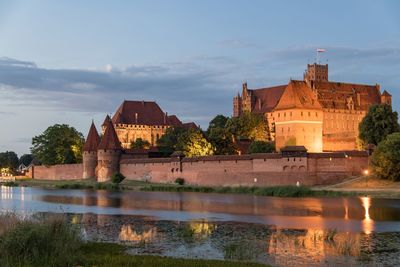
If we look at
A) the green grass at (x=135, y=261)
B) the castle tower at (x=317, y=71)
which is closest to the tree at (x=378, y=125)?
the green grass at (x=135, y=261)

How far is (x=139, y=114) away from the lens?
88.4m

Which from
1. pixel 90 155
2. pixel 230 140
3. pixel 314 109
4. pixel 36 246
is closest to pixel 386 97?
pixel 314 109

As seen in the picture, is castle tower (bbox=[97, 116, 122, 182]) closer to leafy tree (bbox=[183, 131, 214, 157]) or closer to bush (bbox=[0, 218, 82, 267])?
leafy tree (bbox=[183, 131, 214, 157])

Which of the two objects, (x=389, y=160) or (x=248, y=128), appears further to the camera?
(x=248, y=128)

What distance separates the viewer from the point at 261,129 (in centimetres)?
7106

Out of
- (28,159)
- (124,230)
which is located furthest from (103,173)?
(28,159)

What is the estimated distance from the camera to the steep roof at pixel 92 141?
65062 millimetres

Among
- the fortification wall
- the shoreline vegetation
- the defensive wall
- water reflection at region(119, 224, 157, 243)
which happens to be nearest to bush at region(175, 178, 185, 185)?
the defensive wall

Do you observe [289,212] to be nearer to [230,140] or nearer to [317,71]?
[230,140]

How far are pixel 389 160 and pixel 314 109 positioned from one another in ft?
79.8

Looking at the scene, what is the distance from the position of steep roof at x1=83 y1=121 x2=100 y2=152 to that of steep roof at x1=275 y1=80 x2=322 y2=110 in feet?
59.1

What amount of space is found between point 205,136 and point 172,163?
10.1 m

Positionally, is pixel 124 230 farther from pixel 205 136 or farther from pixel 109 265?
pixel 205 136

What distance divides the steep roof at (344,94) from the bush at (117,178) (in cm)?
2560
